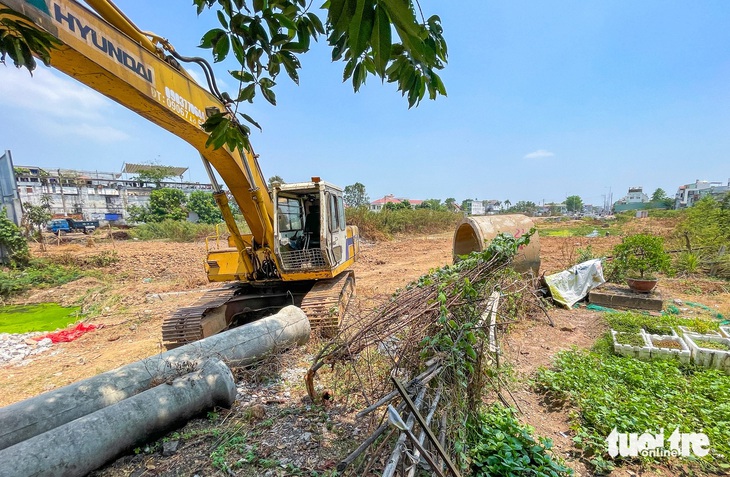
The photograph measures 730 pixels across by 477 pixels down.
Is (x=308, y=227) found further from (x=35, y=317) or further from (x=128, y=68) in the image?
(x=35, y=317)

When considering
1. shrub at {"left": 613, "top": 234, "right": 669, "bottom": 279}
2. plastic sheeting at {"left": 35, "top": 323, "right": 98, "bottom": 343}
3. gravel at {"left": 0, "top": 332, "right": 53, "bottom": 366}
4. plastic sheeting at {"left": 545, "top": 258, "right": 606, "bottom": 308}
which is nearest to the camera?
gravel at {"left": 0, "top": 332, "right": 53, "bottom": 366}

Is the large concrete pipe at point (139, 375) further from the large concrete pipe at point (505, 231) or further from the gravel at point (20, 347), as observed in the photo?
the gravel at point (20, 347)

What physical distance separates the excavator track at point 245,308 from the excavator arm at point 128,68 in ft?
7.15

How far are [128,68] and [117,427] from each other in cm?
314

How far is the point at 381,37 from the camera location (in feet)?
2.84

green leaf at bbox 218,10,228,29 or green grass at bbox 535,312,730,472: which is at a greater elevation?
green leaf at bbox 218,10,228,29

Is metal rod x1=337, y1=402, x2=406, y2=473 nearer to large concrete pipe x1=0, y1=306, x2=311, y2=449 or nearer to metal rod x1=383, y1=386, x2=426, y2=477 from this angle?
metal rod x1=383, y1=386, x2=426, y2=477

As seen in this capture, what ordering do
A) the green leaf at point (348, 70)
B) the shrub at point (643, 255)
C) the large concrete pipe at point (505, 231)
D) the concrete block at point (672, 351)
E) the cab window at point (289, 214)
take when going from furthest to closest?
the large concrete pipe at point (505, 231) < the shrub at point (643, 255) < the cab window at point (289, 214) < the concrete block at point (672, 351) < the green leaf at point (348, 70)

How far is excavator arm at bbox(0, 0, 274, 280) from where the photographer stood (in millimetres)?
2445

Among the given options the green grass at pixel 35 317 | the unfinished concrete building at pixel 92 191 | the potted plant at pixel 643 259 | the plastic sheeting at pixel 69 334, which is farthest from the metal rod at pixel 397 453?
the unfinished concrete building at pixel 92 191

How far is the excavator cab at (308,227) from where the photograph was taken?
5477 mm

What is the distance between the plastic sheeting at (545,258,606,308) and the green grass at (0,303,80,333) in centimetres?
1156

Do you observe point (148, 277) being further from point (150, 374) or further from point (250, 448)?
point (250, 448)

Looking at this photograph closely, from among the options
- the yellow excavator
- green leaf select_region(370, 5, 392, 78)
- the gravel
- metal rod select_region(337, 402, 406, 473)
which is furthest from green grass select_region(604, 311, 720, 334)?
the gravel
